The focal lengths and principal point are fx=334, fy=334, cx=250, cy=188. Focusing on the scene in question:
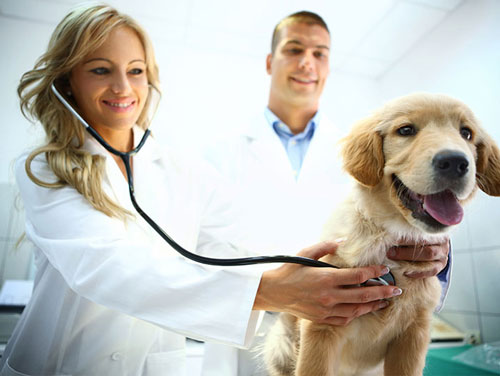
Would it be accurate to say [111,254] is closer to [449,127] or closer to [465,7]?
[449,127]

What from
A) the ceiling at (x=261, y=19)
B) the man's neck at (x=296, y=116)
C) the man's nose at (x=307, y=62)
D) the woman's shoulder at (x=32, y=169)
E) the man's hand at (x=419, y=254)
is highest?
the ceiling at (x=261, y=19)

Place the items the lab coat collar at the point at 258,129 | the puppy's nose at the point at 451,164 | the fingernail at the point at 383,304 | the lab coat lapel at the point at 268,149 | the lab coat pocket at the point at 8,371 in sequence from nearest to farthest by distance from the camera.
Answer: the puppy's nose at the point at 451,164 < the fingernail at the point at 383,304 < the lab coat pocket at the point at 8,371 < the lab coat lapel at the point at 268,149 < the lab coat collar at the point at 258,129

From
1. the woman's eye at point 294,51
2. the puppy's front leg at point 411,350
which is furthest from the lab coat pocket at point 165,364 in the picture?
the woman's eye at point 294,51

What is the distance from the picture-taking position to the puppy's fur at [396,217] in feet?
2.10

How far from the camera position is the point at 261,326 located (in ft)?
3.16

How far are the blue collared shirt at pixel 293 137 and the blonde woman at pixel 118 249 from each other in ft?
1.52

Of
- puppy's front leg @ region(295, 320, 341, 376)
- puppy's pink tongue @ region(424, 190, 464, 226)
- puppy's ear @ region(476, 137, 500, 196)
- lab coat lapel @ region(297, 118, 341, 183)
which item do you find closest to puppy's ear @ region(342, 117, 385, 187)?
puppy's pink tongue @ region(424, 190, 464, 226)

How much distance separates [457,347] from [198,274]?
1.20 meters

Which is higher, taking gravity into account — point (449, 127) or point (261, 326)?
point (449, 127)

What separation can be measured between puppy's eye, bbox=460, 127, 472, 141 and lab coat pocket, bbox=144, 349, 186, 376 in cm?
94

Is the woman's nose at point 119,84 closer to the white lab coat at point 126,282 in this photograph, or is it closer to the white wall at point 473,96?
the white lab coat at point 126,282

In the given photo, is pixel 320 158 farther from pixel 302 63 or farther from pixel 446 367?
pixel 446 367

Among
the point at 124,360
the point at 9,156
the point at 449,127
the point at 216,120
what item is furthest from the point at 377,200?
the point at 9,156

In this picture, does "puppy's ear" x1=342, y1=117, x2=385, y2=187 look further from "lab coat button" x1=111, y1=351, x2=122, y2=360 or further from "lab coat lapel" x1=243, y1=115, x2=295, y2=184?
"lab coat button" x1=111, y1=351, x2=122, y2=360
